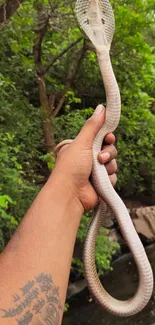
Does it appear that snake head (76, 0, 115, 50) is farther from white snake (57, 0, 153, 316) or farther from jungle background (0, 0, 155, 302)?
jungle background (0, 0, 155, 302)

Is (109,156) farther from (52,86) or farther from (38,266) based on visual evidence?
(52,86)

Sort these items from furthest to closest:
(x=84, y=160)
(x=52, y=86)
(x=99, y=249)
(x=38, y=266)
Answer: (x=52, y=86)
(x=99, y=249)
(x=84, y=160)
(x=38, y=266)

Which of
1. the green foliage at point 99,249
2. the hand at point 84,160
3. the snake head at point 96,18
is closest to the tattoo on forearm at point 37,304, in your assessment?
the hand at point 84,160

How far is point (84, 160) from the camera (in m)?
1.86

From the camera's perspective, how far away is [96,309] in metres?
6.23

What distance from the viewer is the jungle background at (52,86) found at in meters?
5.50

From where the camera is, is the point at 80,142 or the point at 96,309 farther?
the point at 96,309

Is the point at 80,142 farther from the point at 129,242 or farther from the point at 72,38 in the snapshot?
the point at 72,38

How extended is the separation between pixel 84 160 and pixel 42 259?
0.49 metres

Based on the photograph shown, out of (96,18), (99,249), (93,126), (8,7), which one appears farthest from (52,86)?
(93,126)

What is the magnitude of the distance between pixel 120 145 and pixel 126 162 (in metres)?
0.66

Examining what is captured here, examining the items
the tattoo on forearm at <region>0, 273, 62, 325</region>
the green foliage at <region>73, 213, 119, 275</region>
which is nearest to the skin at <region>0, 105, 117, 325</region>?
the tattoo on forearm at <region>0, 273, 62, 325</region>

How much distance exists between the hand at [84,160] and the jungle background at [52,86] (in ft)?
8.10

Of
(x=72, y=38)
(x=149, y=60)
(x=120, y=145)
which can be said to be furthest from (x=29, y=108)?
(x=120, y=145)
